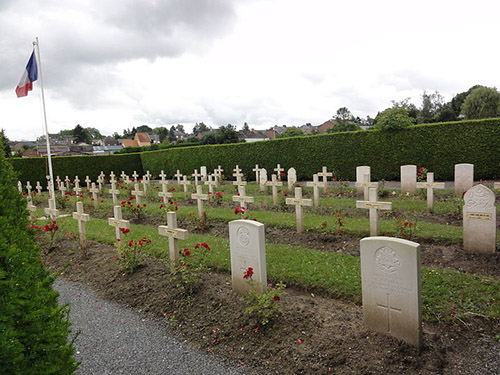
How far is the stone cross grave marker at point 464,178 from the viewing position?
11.1 meters

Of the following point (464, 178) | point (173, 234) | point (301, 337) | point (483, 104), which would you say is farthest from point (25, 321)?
point (483, 104)

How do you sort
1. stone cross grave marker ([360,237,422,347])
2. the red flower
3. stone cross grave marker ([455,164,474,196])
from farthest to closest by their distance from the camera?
stone cross grave marker ([455,164,474,196]) < the red flower < stone cross grave marker ([360,237,422,347])

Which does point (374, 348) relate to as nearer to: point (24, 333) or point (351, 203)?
point (24, 333)

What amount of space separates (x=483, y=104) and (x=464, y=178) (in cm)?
3629

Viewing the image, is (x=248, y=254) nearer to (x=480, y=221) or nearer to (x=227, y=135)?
(x=480, y=221)

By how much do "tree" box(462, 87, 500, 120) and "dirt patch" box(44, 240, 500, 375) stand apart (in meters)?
44.4

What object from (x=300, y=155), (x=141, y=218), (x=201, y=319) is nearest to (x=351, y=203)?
(x=141, y=218)

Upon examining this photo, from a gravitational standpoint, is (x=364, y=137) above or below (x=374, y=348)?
above

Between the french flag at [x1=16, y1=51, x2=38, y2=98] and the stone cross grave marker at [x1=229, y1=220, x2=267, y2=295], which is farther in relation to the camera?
the french flag at [x1=16, y1=51, x2=38, y2=98]

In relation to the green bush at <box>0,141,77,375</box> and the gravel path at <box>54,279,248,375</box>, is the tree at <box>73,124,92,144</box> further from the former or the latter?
the green bush at <box>0,141,77,375</box>

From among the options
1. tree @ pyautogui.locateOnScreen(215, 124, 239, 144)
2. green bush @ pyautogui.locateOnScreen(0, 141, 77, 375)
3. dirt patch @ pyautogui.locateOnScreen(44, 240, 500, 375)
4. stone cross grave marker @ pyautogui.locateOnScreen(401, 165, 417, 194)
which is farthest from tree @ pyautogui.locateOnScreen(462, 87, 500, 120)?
green bush @ pyautogui.locateOnScreen(0, 141, 77, 375)

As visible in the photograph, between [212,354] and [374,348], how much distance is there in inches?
69.2

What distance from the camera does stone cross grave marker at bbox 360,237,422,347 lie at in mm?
3549

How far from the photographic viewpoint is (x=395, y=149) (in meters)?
17.0
